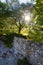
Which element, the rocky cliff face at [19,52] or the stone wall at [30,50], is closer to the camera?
the stone wall at [30,50]

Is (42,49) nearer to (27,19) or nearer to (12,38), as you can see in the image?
(12,38)

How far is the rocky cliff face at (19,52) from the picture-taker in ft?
27.8

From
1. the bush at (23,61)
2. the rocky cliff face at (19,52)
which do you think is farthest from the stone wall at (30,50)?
the bush at (23,61)

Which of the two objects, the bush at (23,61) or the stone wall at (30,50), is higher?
the stone wall at (30,50)

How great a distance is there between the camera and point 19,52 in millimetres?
8984

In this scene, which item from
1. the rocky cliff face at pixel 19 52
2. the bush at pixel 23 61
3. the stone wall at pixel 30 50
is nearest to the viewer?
the stone wall at pixel 30 50

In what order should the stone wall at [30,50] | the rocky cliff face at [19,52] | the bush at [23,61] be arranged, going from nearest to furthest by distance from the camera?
the stone wall at [30,50] → the rocky cliff face at [19,52] → the bush at [23,61]

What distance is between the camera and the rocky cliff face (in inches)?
334

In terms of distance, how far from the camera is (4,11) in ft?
35.2

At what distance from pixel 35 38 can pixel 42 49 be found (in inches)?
23.7

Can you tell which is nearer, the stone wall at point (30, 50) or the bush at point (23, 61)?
the stone wall at point (30, 50)

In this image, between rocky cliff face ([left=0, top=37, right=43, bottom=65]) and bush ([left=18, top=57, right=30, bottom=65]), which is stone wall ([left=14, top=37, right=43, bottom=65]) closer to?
rocky cliff face ([left=0, top=37, right=43, bottom=65])

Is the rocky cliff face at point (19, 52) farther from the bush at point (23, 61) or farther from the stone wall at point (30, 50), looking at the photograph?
the bush at point (23, 61)

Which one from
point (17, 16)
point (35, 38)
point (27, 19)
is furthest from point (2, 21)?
point (35, 38)
